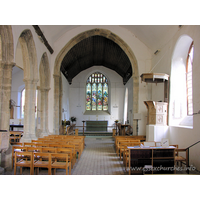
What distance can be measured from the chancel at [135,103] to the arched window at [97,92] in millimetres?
4657

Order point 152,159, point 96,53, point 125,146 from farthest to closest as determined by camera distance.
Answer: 1. point 96,53
2. point 125,146
3. point 152,159

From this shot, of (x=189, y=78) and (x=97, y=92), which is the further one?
(x=97, y=92)

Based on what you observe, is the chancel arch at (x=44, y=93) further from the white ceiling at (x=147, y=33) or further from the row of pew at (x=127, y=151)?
the row of pew at (x=127, y=151)

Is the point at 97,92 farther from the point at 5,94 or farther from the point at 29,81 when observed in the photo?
the point at 5,94

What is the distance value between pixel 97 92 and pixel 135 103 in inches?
348

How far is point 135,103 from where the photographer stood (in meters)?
10.5

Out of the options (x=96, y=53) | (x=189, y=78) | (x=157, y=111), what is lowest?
(x=157, y=111)

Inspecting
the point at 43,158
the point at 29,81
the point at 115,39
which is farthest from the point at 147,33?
the point at 43,158

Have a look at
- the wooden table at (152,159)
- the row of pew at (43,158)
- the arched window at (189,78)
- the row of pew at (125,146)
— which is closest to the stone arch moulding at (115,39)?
the arched window at (189,78)

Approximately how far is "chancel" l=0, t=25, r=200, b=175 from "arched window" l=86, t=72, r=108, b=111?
4.66 meters

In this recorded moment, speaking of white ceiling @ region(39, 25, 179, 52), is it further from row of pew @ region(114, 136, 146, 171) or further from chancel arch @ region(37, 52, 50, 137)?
row of pew @ region(114, 136, 146, 171)

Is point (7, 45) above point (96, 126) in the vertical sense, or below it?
above

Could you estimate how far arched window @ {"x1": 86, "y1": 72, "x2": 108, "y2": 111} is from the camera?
62.1ft

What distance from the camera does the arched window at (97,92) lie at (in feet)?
62.1
